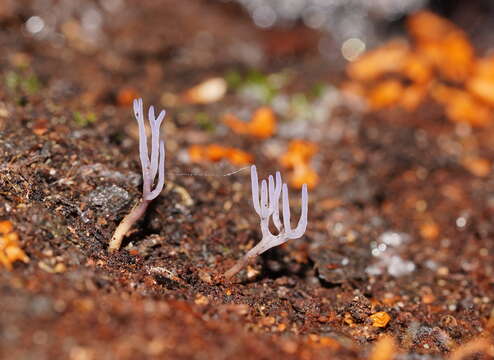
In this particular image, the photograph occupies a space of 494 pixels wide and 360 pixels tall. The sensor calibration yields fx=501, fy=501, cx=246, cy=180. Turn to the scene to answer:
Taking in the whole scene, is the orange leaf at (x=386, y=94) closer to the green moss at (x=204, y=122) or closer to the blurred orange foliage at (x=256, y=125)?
the blurred orange foliage at (x=256, y=125)

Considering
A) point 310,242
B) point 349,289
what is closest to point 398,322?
point 349,289

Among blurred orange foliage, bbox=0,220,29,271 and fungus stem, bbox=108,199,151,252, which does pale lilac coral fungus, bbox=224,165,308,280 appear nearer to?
fungus stem, bbox=108,199,151,252

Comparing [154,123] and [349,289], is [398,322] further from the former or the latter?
[154,123]

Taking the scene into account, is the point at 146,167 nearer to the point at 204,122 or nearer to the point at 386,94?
the point at 204,122

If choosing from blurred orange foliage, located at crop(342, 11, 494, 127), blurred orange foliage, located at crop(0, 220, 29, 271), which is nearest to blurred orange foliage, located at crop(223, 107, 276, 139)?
blurred orange foliage, located at crop(342, 11, 494, 127)

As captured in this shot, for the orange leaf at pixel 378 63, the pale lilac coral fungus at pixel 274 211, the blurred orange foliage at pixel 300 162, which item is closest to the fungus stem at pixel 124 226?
the pale lilac coral fungus at pixel 274 211

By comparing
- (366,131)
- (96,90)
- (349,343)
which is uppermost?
(96,90)
